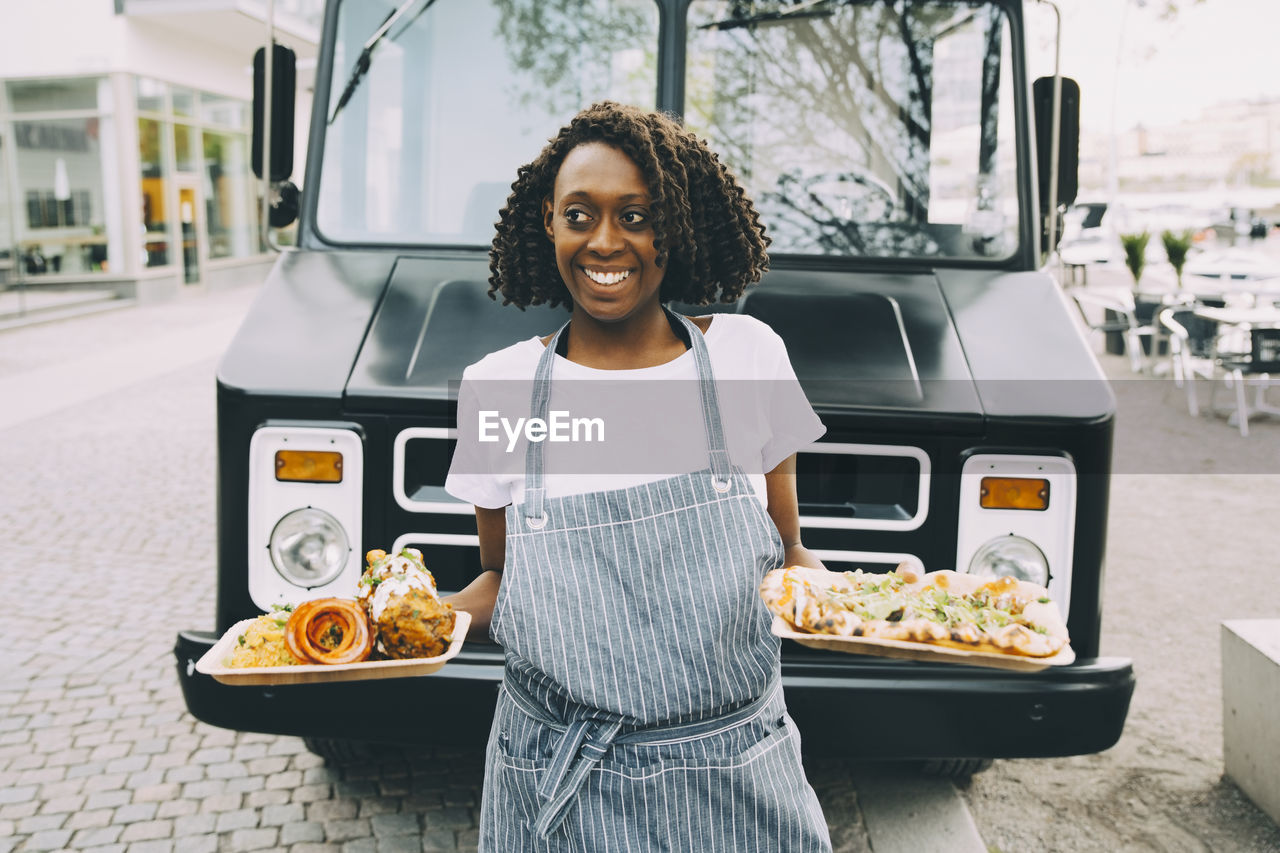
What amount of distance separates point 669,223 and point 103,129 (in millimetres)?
20082

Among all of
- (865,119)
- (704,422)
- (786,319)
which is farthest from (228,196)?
(704,422)

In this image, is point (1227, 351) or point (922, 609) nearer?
point (922, 609)

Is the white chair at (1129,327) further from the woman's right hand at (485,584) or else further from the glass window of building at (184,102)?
the glass window of building at (184,102)

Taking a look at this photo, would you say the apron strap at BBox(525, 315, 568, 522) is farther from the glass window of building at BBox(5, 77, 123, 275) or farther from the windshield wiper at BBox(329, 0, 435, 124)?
the glass window of building at BBox(5, 77, 123, 275)

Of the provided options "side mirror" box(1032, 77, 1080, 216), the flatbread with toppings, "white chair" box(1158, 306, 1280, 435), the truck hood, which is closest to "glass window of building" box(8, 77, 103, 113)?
"white chair" box(1158, 306, 1280, 435)

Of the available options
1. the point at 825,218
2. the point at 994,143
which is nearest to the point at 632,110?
the point at 825,218

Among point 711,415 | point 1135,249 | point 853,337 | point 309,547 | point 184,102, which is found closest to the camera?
point 711,415

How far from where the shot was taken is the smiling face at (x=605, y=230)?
188 cm

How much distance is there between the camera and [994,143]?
3830 mm

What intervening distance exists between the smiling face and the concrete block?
108 inches

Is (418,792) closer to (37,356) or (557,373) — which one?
(557,373)

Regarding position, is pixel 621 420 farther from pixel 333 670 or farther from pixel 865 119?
pixel 865 119

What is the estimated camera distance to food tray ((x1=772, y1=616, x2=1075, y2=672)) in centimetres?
191

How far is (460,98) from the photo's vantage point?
3744 mm
